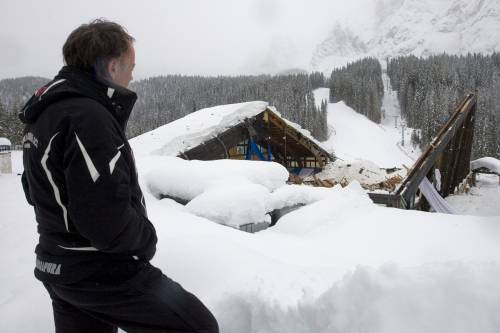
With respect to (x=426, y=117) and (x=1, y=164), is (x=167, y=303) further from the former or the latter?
(x=426, y=117)

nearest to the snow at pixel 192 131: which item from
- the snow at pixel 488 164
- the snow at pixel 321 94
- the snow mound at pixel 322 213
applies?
the snow mound at pixel 322 213

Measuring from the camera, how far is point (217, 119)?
13930 mm

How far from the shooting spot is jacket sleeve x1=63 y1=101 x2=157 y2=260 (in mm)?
1354

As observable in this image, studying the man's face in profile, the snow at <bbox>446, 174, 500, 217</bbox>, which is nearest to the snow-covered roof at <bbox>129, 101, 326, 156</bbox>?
the snow at <bbox>446, 174, 500, 217</bbox>

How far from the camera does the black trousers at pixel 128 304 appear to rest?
1.54 meters

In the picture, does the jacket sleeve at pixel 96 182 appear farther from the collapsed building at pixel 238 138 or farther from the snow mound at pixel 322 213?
the collapsed building at pixel 238 138

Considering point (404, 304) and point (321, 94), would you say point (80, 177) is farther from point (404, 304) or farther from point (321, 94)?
point (321, 94)

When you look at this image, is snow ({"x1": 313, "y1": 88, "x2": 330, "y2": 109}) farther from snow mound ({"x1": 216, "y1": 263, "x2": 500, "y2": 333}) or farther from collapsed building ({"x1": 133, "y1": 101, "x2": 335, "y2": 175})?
snow mound ({"x1": 216, "y1": 263, "x2": 500, "y2": 333})

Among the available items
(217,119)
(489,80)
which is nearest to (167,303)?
(217,119)

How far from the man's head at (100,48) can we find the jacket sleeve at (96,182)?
0.28 meters

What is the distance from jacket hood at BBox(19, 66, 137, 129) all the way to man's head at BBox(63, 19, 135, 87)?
0.06m

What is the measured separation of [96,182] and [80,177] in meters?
0.07

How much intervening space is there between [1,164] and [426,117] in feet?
227

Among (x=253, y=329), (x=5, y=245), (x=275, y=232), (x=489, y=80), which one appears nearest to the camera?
(x=253, y=329)
